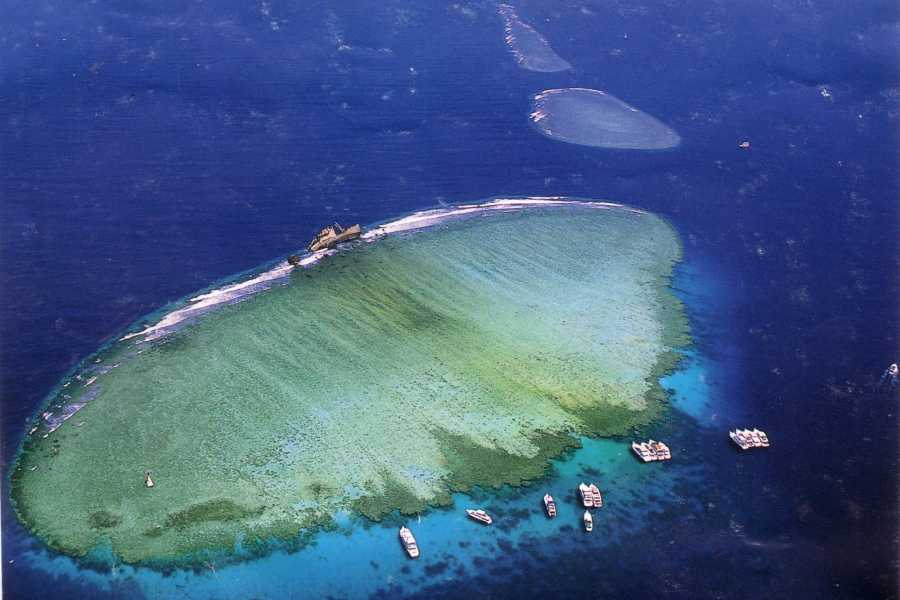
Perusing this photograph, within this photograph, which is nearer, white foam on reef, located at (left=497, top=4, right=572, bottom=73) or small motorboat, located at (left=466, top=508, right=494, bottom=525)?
small motorboat, located at (left=466, top=508, right=494, bottom=525)

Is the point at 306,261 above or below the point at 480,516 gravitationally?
above

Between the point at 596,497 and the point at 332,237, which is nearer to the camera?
the point at 596,497

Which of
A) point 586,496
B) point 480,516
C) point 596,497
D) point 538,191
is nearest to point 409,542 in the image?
point 480,516

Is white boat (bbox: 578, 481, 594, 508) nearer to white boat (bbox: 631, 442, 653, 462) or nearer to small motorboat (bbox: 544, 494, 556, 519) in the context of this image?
small motorboat (bbox: 544, 494, 556, 519)

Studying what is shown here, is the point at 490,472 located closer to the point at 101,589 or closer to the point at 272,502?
the point at 272,502

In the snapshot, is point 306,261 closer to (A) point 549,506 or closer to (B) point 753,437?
(A) point 549,506

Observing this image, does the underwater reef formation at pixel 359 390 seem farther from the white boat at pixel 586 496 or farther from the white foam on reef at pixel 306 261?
the white boat at pixel 586 496

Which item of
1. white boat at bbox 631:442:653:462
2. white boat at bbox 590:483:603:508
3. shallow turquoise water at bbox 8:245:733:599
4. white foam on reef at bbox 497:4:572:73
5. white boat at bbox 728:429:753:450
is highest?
white foam on reef at bbox 497:4:572:73

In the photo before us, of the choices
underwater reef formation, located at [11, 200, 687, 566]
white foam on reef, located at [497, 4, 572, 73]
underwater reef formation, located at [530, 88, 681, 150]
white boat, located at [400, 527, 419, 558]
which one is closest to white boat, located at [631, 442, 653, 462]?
underwater reef formation, located at [11, 200, 687, 566]
